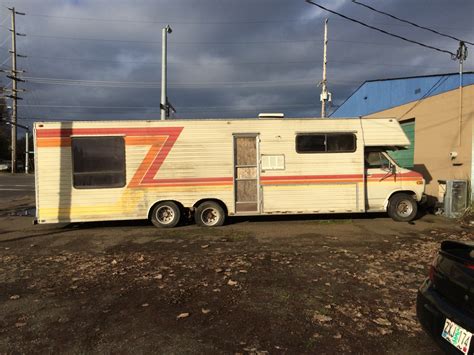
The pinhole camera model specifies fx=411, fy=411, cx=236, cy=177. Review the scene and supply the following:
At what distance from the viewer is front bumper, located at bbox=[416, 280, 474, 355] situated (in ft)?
10.0

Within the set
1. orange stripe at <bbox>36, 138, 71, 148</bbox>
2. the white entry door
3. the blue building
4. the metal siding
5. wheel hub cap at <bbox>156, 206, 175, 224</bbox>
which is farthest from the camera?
the metal siding

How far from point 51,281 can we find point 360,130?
843 cm

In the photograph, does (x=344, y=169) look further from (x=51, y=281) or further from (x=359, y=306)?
(x=51, y=281)

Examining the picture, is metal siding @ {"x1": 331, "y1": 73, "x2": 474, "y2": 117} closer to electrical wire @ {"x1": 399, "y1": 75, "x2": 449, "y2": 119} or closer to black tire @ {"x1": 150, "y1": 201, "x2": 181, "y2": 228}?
electrical wire @ {"x1": 399, "y1": 75, "x2": 449, "y2": 119}

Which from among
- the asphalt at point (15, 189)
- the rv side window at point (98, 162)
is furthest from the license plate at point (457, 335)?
the asphalt at point (15, 189)

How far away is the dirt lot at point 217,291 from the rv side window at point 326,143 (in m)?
2.37

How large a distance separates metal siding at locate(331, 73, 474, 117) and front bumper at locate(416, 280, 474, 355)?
11209 millimetres

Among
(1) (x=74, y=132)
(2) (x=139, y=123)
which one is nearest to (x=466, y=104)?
(2) (x=139, y=123)

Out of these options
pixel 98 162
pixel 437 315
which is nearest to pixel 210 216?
pixel 98 162

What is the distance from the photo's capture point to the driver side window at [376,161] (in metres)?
11.4

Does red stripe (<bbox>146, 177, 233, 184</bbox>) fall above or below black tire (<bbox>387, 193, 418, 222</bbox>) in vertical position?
above

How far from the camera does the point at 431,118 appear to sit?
577 inches

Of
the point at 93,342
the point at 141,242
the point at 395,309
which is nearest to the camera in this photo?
the point at 93,342

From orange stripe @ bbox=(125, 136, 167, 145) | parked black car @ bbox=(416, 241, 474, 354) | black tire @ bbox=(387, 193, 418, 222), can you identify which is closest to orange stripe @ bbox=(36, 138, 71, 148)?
orange stripe @ bbox=(125, 136, 167, 145)
